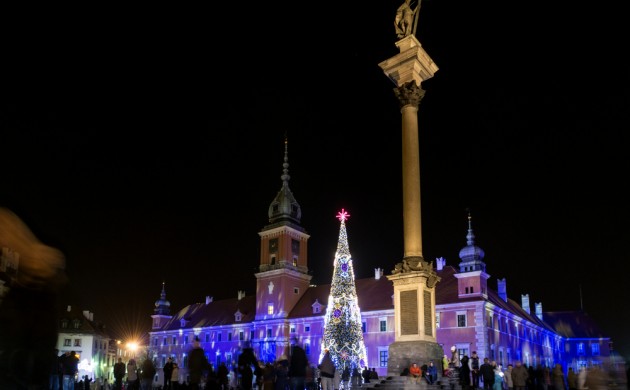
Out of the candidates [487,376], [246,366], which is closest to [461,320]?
[487,376]

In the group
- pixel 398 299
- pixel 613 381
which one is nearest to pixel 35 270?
pixel 613 381

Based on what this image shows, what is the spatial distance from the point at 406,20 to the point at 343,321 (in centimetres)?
2301

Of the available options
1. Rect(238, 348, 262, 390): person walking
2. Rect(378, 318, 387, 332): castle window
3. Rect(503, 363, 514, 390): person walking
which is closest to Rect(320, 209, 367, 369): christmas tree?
Rect(503, 363, 514, 390): person walking

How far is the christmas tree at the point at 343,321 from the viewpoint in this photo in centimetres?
3959

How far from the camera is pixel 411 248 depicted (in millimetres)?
20703

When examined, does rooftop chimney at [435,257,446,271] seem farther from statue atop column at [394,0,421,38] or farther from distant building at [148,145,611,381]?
statue atop column at [394,0,421,38]

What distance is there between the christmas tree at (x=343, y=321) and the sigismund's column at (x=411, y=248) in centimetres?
1923

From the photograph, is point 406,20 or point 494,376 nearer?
point 494,376

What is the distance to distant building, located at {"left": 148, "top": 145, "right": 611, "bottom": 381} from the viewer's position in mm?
52312

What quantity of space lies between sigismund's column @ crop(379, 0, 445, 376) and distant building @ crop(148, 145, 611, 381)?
105 feet

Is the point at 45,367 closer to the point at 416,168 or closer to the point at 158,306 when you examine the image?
the point at 416,168

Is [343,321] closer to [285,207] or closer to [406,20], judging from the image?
[406,20]

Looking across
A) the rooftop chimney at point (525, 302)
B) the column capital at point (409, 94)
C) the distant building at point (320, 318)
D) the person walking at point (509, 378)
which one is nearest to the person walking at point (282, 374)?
the column capital at point (409, 94)

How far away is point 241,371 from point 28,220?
390 inches
